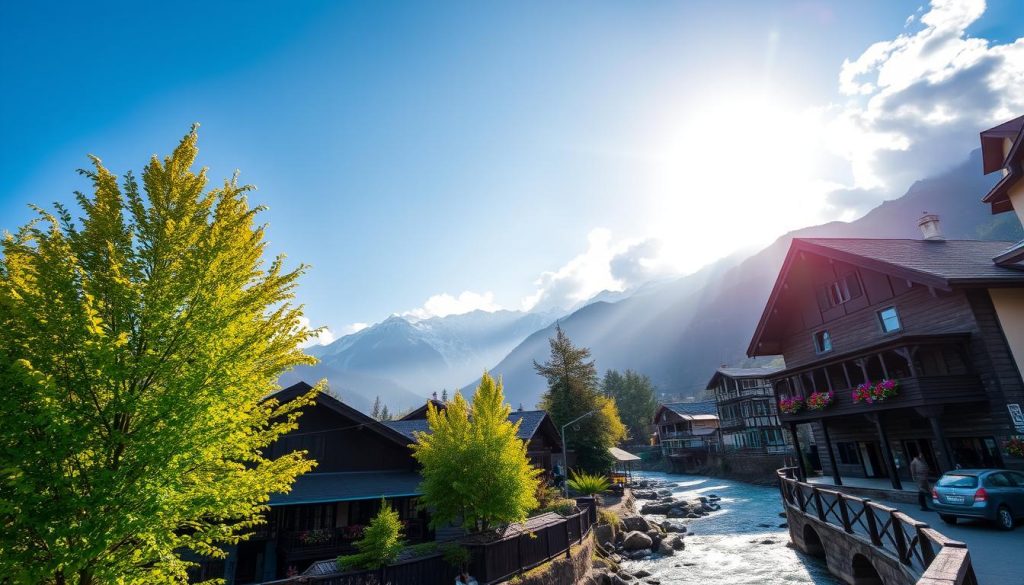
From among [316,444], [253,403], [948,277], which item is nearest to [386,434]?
[316,444]

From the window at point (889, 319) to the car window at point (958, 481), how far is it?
36.9 feet

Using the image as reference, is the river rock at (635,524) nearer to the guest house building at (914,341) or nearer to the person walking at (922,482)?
the guest house building at (914,341)

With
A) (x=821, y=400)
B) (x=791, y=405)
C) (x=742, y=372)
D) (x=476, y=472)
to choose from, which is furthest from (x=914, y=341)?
(x=742, y=372)

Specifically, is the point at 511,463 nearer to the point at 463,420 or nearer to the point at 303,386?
the point at 463,420

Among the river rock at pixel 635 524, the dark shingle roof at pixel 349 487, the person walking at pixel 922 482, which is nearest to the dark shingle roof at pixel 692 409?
the river rock at pixel 635 524

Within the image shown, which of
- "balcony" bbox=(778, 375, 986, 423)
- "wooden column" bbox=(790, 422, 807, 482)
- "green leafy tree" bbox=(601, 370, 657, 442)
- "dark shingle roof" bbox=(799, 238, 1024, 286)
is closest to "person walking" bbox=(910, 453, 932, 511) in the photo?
"balcony" bbox=(778, 375, 986, 423)

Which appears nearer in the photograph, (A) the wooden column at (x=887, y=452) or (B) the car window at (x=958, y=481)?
(B) the car window at (x=958, y=481)

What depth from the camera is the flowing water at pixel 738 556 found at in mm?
18781

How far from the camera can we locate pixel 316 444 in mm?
20938

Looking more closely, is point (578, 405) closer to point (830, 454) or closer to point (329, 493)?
point (830, 454)

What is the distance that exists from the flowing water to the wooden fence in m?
6.79

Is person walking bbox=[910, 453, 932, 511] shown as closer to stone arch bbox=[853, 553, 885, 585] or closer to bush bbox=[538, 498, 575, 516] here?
stone arch bbox=[853, 553, 885, 585]

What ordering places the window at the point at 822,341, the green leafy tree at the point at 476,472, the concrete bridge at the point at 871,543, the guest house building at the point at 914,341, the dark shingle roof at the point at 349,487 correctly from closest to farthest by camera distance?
1. the concrete bridge at the point at 871,543
2. the green leafy tree at the point at 476,472
3. the dark shingle roof at the point at 349,487
4. the guest house building at the point at 914,341
5. the window at the point at 822,341

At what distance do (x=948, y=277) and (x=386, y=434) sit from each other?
25.9 m
